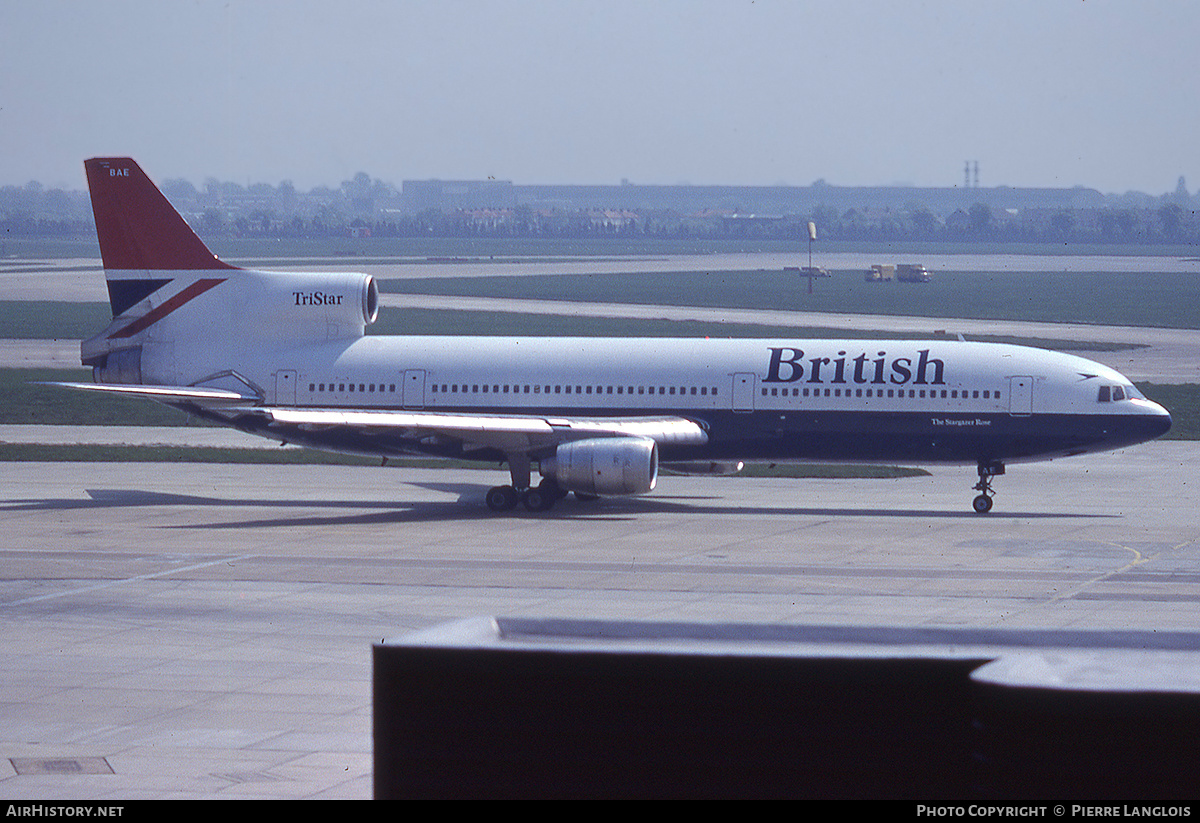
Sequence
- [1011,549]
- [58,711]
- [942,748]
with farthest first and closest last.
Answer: [1011,549]
[58,711]
[942,748]

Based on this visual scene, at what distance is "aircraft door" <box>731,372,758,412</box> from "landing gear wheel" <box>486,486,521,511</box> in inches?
268

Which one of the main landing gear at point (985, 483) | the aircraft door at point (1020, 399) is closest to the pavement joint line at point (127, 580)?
the main landing gear at point (985, 483)

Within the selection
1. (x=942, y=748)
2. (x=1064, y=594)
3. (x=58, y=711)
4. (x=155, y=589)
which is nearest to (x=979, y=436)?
(x=1064, y=594)

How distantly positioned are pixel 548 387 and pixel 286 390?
8070mm

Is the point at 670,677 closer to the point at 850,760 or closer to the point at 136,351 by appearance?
the point at 850,760

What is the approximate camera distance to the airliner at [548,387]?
41.0 meters

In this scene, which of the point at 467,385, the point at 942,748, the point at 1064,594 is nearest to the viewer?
the point at 942,748

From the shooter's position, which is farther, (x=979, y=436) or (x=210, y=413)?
(x=210, y=413)

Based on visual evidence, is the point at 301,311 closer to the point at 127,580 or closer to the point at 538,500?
the point at 538,500

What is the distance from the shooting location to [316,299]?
45500mm

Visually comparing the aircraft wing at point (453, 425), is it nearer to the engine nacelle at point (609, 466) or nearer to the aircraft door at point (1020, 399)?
the engine nacelle at point (609, 466)

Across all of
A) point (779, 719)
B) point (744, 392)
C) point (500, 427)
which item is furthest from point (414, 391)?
point (779, 719)

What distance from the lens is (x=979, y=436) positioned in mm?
41156

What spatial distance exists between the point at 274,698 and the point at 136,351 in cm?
2639
